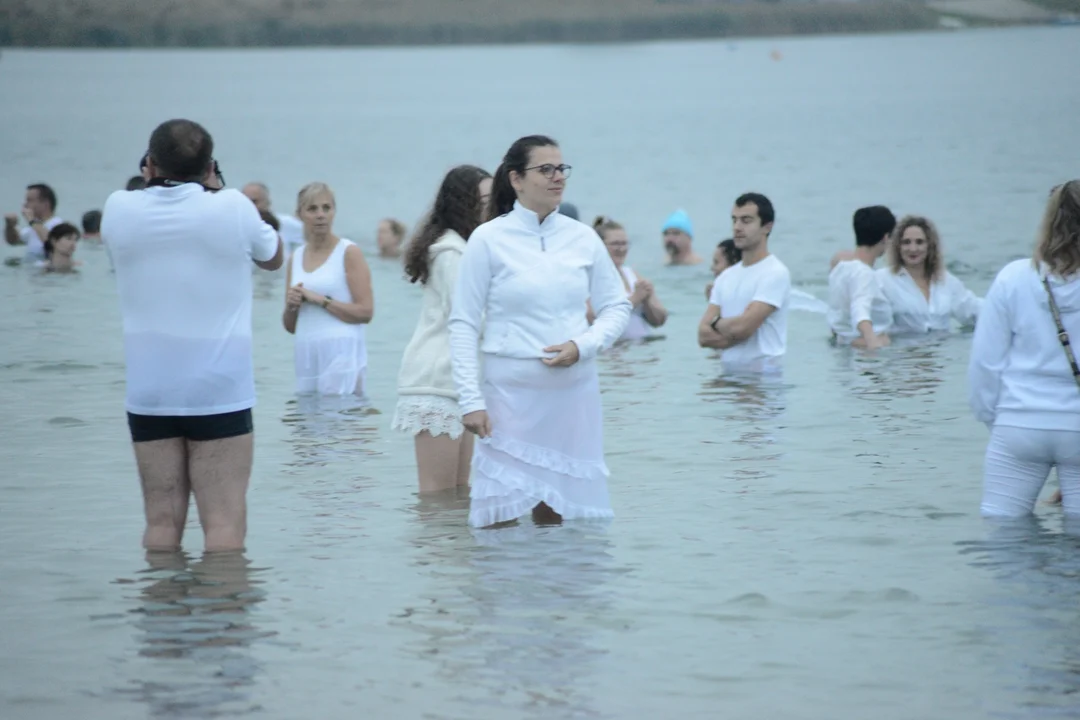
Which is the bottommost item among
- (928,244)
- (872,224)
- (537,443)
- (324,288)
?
(537,443)

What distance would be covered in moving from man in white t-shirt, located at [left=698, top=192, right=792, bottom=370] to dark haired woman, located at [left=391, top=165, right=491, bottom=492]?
3490mm

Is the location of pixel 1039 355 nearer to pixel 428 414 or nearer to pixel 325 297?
pixel 428 414

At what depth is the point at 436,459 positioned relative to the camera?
8281mm

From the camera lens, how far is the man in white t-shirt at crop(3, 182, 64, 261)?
23.1 metres

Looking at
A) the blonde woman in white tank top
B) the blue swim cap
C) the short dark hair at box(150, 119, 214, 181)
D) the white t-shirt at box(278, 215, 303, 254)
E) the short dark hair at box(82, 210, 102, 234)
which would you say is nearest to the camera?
the short dark hair at box(150, 119, 214, 181)

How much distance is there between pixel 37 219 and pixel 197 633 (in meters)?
18.4

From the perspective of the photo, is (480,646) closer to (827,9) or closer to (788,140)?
(788,140)

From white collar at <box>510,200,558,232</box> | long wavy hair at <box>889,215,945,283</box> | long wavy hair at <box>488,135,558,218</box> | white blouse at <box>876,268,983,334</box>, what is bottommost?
white blouse at <box>876,268,983,334</box>

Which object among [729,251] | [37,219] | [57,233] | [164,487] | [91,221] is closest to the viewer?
[164,487]

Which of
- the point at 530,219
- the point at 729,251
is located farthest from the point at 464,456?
the point at 729,251

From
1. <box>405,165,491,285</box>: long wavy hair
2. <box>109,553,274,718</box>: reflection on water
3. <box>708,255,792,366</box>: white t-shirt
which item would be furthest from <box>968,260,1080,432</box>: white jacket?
<box>708,255,792,366</box>: white t-shirt

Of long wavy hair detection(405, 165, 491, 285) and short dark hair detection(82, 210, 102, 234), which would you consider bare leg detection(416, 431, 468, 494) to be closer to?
long wavy hair detection(405, 165, 491, 285)

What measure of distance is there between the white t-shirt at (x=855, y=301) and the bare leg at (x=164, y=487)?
808 centimetres

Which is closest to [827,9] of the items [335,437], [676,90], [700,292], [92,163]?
[676,90]
